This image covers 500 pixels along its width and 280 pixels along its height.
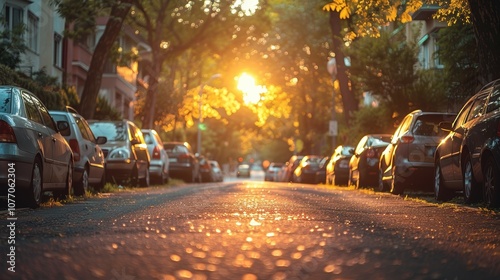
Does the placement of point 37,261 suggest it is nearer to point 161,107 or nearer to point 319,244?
point 319,244

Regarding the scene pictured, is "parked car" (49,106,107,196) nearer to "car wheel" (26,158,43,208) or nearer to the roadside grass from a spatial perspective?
the roadside grass

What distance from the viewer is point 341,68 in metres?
38.9

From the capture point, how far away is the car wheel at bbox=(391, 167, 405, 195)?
65.3ft

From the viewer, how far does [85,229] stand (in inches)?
373

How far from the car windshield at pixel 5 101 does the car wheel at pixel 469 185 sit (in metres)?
6.43

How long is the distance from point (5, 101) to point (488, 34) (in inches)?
337

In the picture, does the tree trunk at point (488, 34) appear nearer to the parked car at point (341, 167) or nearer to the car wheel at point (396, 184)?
the car wheel at point (396, 184)

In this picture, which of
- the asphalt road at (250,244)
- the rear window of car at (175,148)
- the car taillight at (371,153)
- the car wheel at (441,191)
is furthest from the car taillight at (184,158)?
the asphalt road at (250,244)

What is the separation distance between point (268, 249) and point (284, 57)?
4951 centimetres

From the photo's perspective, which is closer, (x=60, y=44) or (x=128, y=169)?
(x=128, y=169)

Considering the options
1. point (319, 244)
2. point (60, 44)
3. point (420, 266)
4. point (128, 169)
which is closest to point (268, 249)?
point (319, 244)

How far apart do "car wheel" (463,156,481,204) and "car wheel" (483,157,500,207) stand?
1.96 feet

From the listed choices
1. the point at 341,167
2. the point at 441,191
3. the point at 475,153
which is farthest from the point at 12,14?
the point at 475,153

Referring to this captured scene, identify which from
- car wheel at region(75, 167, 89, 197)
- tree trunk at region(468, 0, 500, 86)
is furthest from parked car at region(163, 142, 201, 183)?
tree trunk at region(468, 0, 500, 86)
